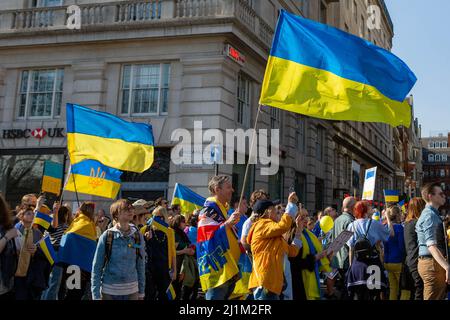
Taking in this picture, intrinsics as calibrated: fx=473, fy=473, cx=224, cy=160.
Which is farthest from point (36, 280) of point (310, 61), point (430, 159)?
point (430, 159)

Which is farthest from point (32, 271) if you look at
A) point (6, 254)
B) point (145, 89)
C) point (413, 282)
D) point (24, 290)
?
point (145, 89)

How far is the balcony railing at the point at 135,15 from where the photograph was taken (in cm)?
1747

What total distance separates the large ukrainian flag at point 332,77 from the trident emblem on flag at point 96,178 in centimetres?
397

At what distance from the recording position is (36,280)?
6.98 metres

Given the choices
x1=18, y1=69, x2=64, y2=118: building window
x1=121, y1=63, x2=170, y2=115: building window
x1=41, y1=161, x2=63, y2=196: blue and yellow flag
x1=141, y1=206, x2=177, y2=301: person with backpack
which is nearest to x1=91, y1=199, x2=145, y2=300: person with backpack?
x1=141, y1=206, x2=177, y2=301: person with backpack

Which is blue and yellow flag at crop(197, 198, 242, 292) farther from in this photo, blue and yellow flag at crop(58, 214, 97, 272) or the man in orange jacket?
blue and yellow flag at crop(58, 214, 97, 272)

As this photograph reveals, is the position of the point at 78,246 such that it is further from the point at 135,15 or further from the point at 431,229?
the point at 135,15

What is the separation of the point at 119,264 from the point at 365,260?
3681 mm

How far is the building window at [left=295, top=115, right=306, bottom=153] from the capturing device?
82.2ft

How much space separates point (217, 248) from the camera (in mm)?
6020

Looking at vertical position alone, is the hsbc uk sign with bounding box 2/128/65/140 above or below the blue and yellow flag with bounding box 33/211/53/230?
above

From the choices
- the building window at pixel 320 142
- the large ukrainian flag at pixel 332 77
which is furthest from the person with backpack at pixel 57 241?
the building window at pixel 320 142

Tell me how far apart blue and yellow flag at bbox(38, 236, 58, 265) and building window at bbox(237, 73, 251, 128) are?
12.4 metres

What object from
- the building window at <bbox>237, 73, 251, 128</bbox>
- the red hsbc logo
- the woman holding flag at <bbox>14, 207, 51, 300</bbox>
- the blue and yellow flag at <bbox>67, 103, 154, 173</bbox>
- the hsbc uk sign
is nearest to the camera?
the woman holding flag at <bbox>14, 207, 51, 300</bbox>
